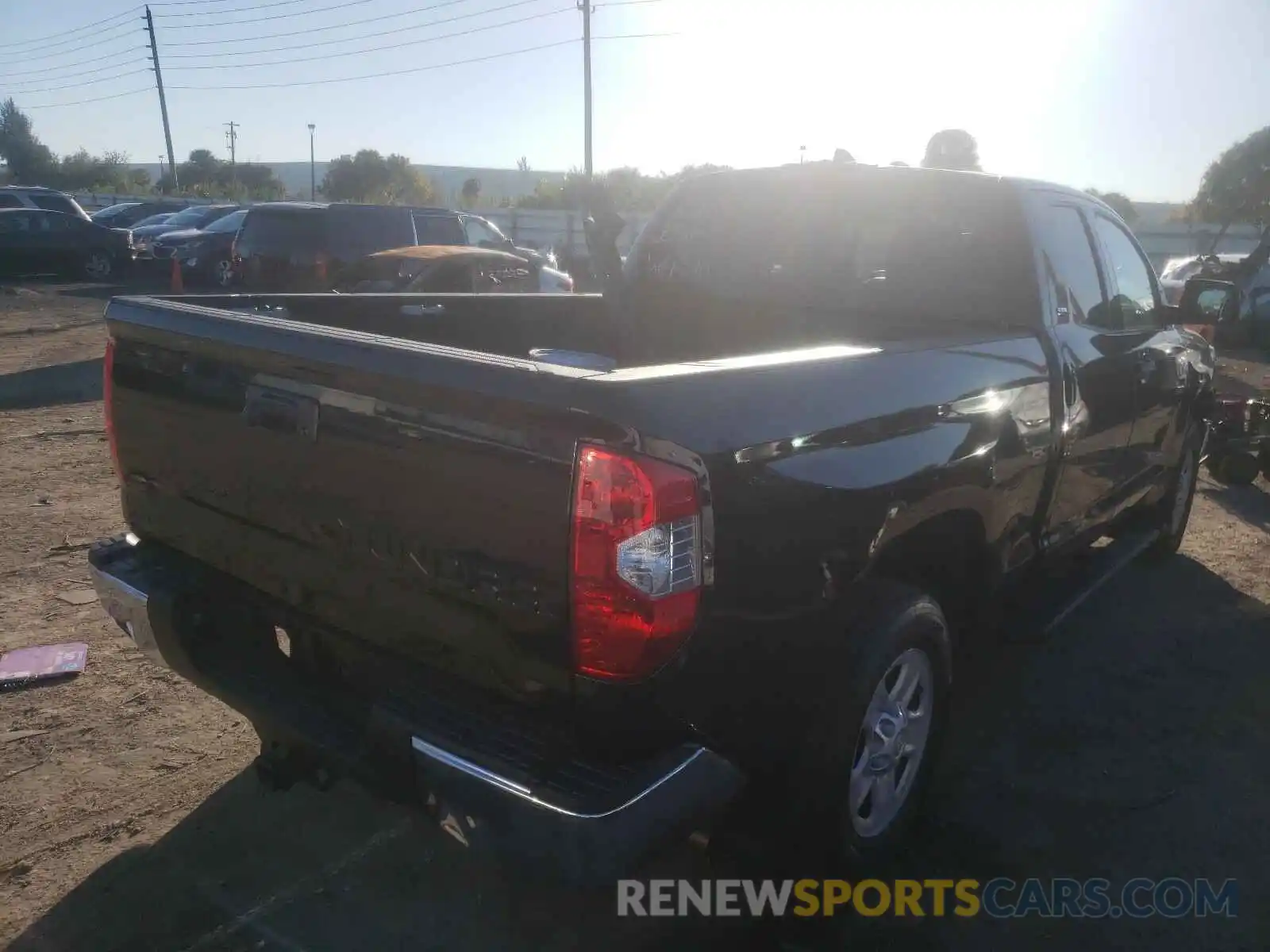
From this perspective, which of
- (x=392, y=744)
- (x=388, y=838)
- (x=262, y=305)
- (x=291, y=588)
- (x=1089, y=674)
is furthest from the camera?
(x=1089, y=674)

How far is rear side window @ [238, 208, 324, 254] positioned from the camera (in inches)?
505

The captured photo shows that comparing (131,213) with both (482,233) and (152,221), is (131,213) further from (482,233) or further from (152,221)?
(482,233)

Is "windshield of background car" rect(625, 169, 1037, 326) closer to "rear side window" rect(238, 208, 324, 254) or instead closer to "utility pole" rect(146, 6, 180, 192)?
Answer: "rear side window" rect(238, 208, 324, 254)

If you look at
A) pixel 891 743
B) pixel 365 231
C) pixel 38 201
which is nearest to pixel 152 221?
pixel 38 201

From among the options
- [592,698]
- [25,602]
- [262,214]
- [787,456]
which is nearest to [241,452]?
[592,698]

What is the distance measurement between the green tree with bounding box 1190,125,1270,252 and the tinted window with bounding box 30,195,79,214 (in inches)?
1038

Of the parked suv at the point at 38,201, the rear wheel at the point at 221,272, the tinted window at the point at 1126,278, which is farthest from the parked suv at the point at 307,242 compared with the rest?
the parked suv at the point at 38,201

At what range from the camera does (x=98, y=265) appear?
2072cm

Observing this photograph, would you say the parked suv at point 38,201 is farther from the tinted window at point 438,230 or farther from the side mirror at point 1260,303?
the side mirror at point 1260,303

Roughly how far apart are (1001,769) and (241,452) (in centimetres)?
277

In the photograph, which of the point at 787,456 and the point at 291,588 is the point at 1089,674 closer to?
the point at 787,456

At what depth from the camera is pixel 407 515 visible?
2.24 metres

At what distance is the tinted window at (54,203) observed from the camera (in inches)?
827
